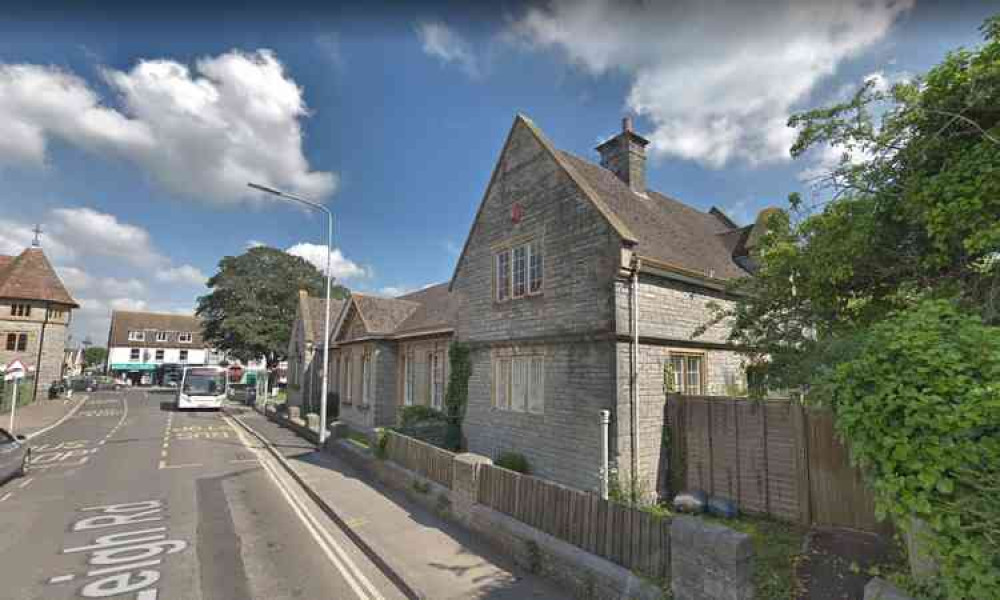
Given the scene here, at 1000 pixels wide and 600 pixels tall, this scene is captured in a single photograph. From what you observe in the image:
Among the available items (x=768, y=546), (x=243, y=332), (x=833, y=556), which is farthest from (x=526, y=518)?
(x=243, y=332)

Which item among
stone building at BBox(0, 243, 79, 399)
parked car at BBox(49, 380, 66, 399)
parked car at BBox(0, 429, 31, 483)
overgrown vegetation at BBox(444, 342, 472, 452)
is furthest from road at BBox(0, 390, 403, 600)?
stone building at BBox(0, 243, 79, 399)

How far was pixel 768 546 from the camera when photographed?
7.22 metres

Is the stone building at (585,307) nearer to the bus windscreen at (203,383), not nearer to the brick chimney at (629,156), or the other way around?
the brick chimney at (629,156)

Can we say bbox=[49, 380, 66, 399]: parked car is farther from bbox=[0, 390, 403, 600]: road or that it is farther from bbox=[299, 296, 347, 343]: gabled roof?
bbox=[0, 390, 403, 600]: road

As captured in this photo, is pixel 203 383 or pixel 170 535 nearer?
pixel 170 535

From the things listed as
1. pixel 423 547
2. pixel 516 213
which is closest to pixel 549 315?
pixel 516 213

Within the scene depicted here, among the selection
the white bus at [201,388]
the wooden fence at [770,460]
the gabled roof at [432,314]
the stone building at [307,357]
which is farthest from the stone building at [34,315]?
the wooden fence at [770,460]

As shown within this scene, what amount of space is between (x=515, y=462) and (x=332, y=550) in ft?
16.2

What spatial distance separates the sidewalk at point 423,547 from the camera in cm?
636

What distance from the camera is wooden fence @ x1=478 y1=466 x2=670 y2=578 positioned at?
567 cm

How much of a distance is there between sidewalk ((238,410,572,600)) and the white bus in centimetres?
2332

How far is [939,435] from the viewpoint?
317cm

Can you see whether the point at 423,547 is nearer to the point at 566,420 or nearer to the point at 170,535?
the point at 566,420

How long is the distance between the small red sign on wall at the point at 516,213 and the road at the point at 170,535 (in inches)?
347
